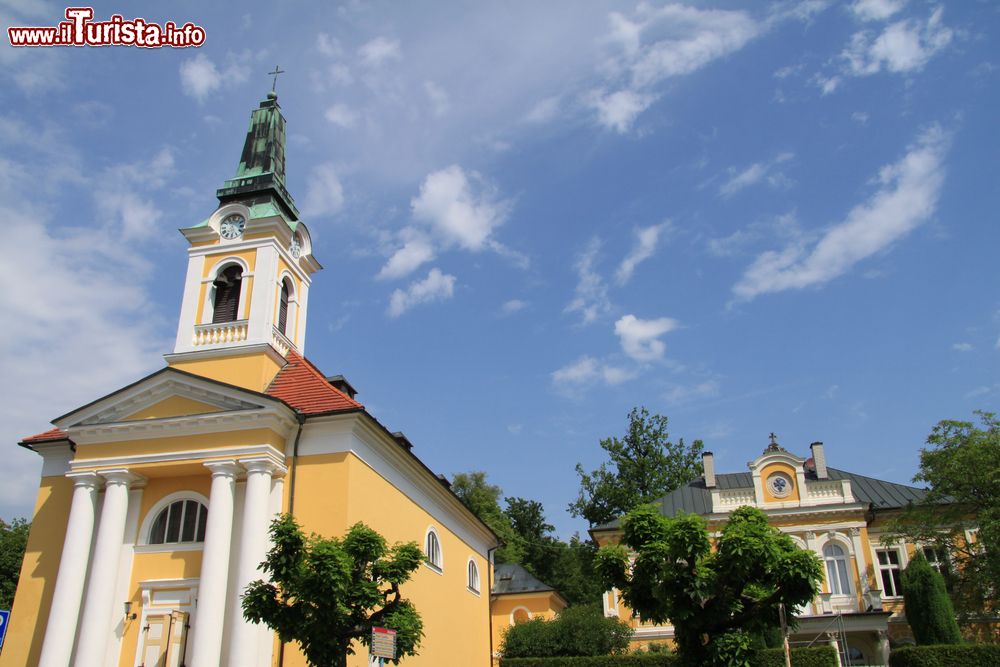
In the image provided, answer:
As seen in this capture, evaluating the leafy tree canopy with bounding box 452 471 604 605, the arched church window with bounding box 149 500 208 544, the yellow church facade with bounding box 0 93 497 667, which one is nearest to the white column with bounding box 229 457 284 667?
the yellow church facade with bounding box 0 93 497 667

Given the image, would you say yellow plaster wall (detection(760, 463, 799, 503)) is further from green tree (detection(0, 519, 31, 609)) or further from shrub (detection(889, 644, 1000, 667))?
green tree (detection(0, 519, 31, 609))

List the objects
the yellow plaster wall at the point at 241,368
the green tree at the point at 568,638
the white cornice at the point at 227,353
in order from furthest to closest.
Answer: the green tree at the point at 568,638, the white cornice at the point at 227,353, the yellow plaster wall at the point at 241,368

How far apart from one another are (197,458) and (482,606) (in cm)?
1704

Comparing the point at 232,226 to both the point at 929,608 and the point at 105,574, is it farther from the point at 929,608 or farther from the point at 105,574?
the point at 929,608

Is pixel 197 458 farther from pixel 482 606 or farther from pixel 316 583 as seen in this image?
pixel 482 606

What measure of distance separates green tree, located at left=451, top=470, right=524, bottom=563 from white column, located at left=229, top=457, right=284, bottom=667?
4105 cm

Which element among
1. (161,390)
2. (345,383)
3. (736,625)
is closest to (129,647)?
(161,390)

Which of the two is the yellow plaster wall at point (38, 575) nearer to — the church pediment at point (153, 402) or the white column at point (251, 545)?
the church pediment at point (153, 402)

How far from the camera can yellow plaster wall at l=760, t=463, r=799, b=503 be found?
124 feet

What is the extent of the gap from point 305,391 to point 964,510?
25.6 m

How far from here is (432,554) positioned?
26719 millimetres

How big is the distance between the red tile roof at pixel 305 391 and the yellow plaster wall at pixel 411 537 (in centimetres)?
150

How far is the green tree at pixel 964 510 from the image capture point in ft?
92.3

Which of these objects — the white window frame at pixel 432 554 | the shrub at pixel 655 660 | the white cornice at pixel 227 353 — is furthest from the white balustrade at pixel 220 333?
the shrub at pixel 655 660
